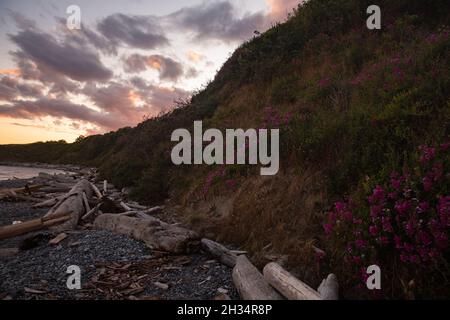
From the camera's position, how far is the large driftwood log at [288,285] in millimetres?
4464

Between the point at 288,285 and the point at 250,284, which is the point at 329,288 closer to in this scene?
the point at 288,285

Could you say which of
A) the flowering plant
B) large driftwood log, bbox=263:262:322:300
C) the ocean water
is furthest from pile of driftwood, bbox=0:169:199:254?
the ocean water

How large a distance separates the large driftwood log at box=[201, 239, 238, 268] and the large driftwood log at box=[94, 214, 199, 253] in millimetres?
376

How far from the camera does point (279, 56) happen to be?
15.8 meters

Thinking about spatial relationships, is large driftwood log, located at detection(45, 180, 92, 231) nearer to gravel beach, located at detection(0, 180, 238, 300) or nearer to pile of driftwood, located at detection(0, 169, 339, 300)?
pile of driftwood, located at detection(0, 169, 339, 300)

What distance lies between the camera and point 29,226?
8.93m

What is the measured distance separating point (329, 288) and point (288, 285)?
550 millimetres

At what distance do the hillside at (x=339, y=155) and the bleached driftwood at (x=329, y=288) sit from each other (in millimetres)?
195

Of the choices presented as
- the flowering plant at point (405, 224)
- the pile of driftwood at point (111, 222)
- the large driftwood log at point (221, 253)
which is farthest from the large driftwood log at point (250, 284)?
the pile of driftwood at point (111, 222)

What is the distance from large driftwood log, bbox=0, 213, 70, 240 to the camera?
8555 millimetres

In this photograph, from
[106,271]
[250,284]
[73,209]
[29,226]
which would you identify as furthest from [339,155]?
[73,209]
